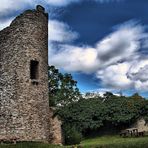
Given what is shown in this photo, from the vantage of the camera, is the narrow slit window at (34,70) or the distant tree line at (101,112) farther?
the distant tree line at (101,112)

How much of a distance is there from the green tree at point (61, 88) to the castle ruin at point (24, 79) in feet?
40.2

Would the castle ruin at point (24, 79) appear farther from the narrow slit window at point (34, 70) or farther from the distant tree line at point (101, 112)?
the distant tree line at point (101, 112)

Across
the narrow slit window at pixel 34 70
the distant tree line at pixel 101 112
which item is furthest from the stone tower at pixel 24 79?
the distant tree line at pixel 101 112

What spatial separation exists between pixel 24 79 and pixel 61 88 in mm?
14564

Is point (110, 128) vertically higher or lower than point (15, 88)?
lower

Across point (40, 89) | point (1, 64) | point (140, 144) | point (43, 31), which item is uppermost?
point (43, 31)

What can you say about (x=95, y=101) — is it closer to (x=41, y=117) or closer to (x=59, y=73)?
(x=59, y=73)

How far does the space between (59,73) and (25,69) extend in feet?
48.8

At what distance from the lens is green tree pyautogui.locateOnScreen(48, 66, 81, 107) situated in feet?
118

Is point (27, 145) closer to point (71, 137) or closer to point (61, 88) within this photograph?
point (71, 137)

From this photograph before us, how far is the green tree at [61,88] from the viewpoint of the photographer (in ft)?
118

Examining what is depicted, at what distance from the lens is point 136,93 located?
43844mm

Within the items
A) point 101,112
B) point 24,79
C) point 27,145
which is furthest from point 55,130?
point 101,112

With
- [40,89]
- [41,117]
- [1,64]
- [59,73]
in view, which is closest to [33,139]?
[41,117]
